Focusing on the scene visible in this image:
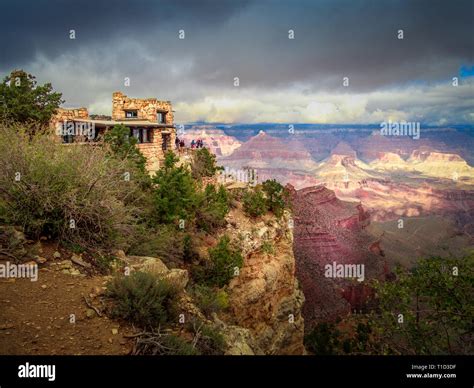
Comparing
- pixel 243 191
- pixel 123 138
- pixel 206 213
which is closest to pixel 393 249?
pixel 243 191

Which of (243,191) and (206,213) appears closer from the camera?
(206,213)

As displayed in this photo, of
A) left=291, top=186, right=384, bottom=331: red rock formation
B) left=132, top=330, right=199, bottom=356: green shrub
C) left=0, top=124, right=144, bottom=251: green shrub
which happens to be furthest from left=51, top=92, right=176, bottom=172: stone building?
left=291, top=186, right=384, bottom=331: red rock formation

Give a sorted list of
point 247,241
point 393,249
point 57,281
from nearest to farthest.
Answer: point 57,281 < point 247,241 < point 393,249

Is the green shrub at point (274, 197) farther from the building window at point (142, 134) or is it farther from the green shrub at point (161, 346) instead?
the green shrub at point (161, 346)

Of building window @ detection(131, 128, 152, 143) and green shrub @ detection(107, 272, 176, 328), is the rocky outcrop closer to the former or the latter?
green shrub @ detection(107, 272, 176, 328)

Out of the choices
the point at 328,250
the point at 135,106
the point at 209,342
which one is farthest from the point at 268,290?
the point at 328,250

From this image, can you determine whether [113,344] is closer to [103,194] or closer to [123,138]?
[103,194]

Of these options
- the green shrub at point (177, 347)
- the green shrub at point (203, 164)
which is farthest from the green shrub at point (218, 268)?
the green shrub at point (203, 164)
